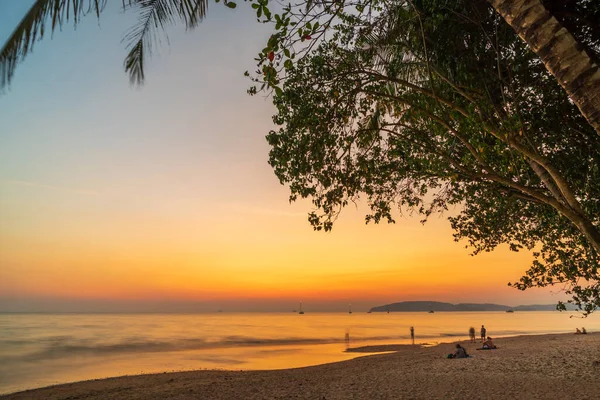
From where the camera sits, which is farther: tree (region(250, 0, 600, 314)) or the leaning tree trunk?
tree (region(250, 0, 600, 314))

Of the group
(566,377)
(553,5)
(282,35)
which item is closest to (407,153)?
(553,5)

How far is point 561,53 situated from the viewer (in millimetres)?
3234

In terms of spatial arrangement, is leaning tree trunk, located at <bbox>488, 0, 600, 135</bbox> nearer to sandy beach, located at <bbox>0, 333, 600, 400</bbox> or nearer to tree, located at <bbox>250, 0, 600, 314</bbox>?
tree, located at <bbox>250, 0, 600, 314</bbox>

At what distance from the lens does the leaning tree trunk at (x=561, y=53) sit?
10.1 ft

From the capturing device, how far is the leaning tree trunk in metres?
3.06

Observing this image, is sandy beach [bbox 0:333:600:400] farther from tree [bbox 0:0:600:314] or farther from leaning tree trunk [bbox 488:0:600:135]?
leaning tree trunk [bbox 488:0:600:135]

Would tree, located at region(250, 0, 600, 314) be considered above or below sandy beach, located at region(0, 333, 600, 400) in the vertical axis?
above

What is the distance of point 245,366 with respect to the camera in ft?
84.3

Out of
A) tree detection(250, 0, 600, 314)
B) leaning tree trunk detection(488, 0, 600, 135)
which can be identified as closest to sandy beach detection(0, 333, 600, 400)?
tree detection(250, 0, 600, 314)

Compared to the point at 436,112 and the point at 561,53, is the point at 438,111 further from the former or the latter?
the point at 561,53

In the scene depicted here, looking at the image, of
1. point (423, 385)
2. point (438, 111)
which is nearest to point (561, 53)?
point (438, 111)

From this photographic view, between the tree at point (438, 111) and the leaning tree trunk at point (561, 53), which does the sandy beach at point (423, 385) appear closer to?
the tree at point (438, 111)

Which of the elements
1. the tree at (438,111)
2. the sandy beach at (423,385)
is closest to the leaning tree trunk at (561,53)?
the tree at (438,111)

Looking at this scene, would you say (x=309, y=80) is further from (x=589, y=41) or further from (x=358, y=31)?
(x=589, y=41)
